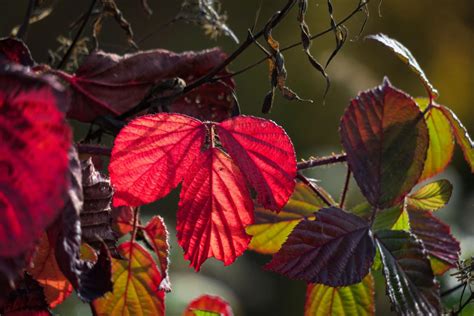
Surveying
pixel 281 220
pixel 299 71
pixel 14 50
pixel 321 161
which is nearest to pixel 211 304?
pixel 281 220

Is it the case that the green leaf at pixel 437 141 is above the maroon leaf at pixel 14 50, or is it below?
above

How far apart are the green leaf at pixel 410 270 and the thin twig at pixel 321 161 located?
0.06m

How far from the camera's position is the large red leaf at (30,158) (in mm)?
290

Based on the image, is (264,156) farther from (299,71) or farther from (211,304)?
(299,71)

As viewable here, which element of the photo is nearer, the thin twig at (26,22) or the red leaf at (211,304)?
the thin twig at (26,22)

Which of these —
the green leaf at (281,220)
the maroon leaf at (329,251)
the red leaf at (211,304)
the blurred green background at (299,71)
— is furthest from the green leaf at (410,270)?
the blurred green background at (299,71)

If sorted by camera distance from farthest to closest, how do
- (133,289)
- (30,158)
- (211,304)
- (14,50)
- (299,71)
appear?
(299,71)
(211,304)
(133,289)
(14,50)
(30,158)

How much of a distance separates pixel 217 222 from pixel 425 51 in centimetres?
221

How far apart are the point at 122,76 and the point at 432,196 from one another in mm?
258

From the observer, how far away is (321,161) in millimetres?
525

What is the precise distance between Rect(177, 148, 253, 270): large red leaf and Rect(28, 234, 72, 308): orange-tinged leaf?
8cm

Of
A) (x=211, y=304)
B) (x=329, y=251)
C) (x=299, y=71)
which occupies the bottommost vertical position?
(x=211, y=304)

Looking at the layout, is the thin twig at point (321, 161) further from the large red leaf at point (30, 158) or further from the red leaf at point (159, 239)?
the large red leaf at point (30, 158)

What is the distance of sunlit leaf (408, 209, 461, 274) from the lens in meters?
0.57
